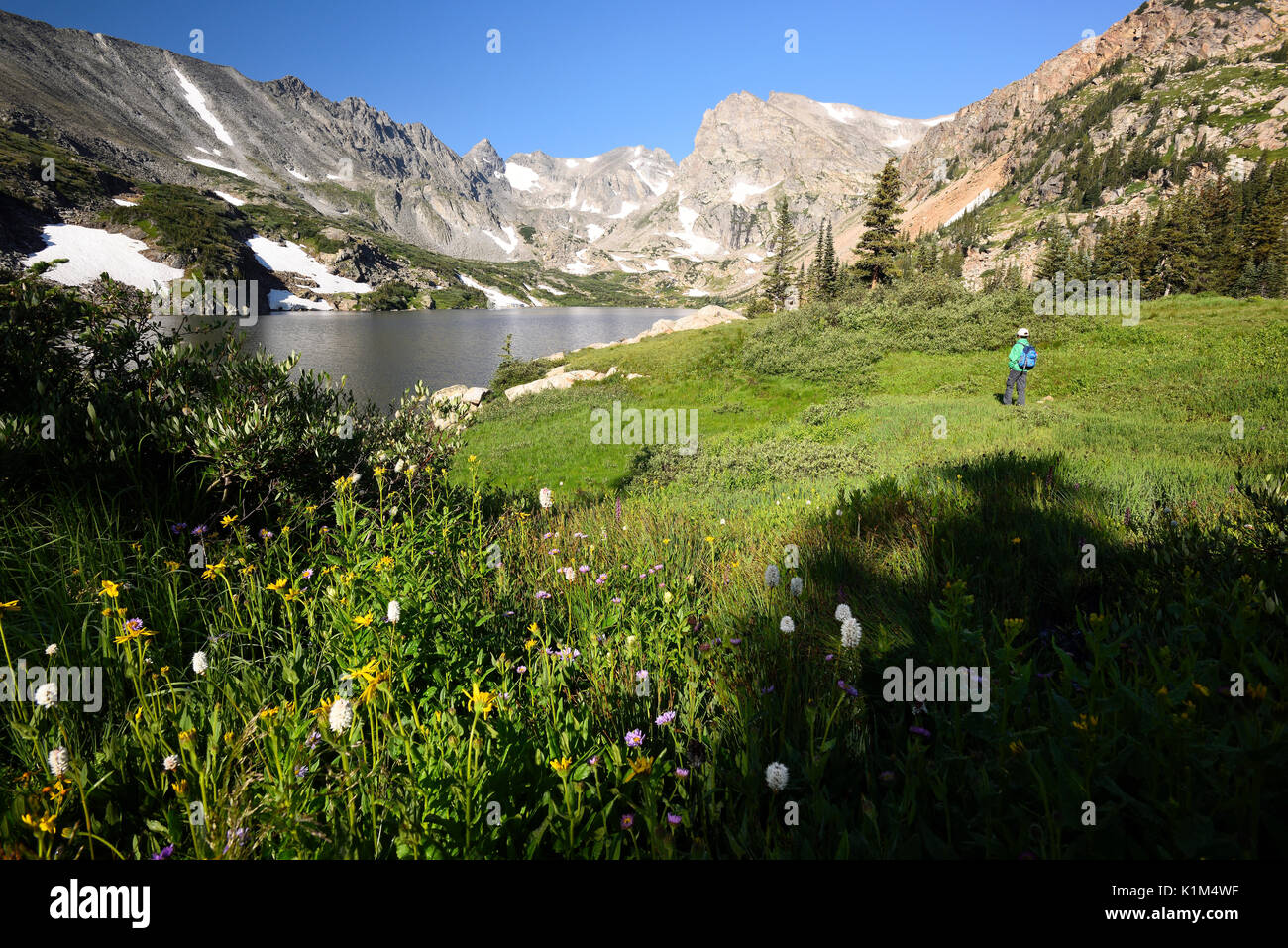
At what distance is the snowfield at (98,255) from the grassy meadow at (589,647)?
136 meters

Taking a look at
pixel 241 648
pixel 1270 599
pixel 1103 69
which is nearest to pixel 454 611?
pixel 241 648

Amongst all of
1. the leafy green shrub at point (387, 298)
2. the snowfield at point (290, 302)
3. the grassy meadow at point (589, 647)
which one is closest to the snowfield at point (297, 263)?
the leafy green shrub at point (387, 298)

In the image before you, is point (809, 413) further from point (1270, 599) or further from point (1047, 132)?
point (1047, 132)

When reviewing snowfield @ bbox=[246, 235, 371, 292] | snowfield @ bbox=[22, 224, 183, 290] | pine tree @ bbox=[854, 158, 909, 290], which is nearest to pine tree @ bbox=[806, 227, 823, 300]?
pine tree @ bbox=[854, 158, 909, 290]

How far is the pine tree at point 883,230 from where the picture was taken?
39.7m

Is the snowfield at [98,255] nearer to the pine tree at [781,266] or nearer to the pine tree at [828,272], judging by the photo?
the pine tree at [781,266]

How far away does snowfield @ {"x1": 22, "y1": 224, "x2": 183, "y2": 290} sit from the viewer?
104 meters

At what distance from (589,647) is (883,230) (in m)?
45.3

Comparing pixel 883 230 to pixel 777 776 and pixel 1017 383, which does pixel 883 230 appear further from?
pixel 777 776

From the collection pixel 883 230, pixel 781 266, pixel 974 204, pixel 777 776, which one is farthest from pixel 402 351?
pixel 974 204

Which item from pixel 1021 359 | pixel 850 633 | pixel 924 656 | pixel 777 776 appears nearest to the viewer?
pixel 777 776

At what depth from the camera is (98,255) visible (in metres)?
111

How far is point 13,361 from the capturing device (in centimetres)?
446
